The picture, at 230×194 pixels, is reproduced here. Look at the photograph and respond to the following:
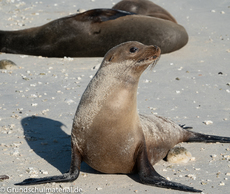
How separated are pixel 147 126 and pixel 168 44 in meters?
4.91

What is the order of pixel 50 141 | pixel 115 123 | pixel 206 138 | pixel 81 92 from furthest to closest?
pixel 81 92, pixel 206 138, pixel 50 141, pixel 115 123

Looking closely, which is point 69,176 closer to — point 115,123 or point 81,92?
point 115,123

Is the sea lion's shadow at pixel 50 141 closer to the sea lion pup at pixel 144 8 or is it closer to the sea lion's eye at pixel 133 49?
the sea lion's eye at pixel 133 49

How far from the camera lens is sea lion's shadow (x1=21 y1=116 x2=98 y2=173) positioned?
4.32 m

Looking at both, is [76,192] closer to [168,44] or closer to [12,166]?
[12,166]

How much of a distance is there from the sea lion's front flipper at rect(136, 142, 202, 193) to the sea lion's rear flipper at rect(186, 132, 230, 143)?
1.23 metres

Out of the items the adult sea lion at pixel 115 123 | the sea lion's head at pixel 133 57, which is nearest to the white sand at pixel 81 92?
the adult sea lion at pixel 115 123

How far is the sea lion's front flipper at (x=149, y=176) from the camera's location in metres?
3.66

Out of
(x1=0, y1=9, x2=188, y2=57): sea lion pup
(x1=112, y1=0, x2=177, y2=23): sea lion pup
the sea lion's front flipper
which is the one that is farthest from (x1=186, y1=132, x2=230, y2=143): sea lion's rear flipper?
(x1=112, y1=0, x2=177, y2=23): sea lion pup

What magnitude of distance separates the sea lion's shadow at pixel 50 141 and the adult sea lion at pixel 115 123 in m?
0.32

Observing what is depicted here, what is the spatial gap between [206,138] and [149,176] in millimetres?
1425

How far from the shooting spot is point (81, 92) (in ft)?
21.7

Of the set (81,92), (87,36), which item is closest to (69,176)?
(81,92)

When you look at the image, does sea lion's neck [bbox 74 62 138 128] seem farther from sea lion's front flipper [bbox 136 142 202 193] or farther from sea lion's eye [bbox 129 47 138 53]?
sea lion's front flipper [bbox 136 142 202 193]
